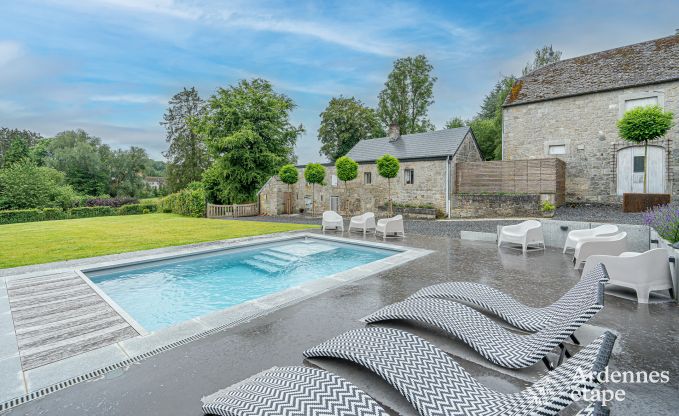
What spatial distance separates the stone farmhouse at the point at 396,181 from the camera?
19.3 metres

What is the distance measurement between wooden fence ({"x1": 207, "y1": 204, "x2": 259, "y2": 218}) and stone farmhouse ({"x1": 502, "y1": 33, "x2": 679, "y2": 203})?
18.8 m

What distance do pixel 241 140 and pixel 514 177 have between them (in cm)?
1973

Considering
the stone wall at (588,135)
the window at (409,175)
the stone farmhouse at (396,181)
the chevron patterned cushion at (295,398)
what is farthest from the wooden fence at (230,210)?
the chevron patterned cushion at (295,398)

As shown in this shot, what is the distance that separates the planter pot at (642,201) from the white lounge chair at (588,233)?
6.68 meters

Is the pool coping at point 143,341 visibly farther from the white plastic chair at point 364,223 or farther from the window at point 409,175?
the window at point 409,175

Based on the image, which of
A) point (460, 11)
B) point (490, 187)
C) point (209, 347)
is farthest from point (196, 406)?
point (490, 187)

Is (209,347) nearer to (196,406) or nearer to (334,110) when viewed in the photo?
(196,406)

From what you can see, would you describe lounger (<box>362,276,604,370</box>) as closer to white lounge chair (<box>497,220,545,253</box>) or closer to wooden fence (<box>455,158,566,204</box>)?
white lounge chair (<box>497,220,545,253</box>)

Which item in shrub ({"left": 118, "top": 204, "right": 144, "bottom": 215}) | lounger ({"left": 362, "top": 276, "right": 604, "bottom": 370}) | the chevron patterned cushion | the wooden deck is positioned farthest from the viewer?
shrub ({"left": 118, "top": 204, "right": 144, "bottom": 215})

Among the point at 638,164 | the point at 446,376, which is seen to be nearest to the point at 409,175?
the point at 638,164

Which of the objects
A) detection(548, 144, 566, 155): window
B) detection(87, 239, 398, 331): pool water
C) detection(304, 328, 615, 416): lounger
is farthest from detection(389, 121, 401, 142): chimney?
detection(304, 328, 615, 416): lounger

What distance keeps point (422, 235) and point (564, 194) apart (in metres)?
11.1

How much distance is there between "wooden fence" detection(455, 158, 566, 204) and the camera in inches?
623

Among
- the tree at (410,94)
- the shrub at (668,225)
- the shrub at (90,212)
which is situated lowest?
the shrub at (90,212)
